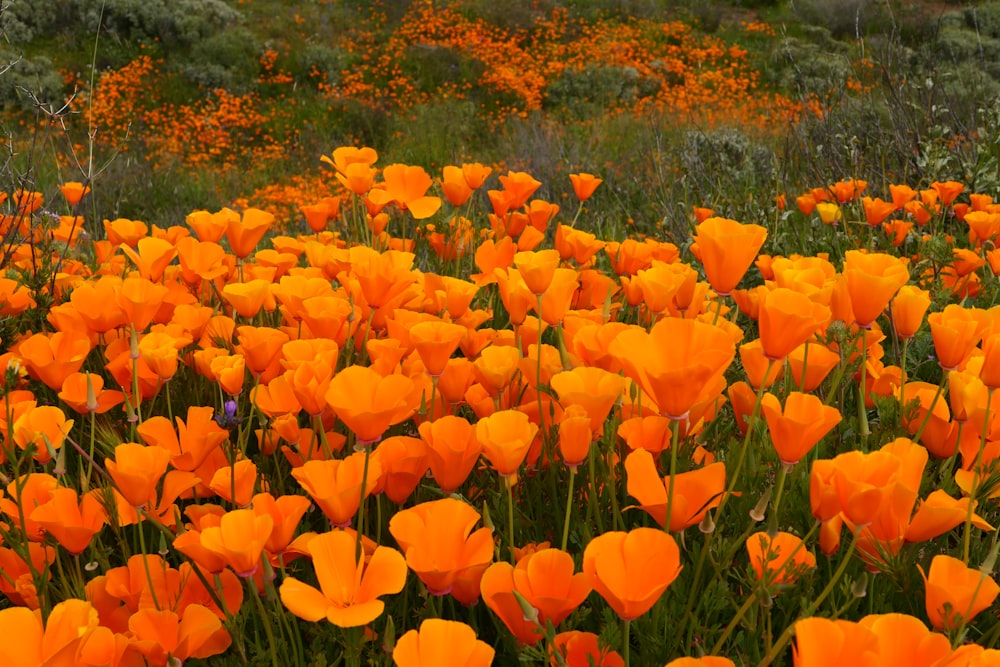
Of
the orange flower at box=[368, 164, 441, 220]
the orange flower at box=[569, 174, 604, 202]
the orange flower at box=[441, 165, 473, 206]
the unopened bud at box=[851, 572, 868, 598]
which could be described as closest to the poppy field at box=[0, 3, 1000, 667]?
the unopened bud at box=[851, 572, 868, 598]

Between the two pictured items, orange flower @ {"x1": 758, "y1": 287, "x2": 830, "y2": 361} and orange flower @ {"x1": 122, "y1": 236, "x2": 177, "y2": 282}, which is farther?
orange flower @ {"x1": 122, "y1": 236, "x2": 177, "y2": 282}

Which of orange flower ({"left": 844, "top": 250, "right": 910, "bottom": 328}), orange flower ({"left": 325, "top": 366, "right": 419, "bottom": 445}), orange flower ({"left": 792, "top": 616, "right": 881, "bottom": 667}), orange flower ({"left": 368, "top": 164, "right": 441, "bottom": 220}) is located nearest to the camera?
orange flower ({"left": 792, "top": 616, "right": 881, "bottom": 667})

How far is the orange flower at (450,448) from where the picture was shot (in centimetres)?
98

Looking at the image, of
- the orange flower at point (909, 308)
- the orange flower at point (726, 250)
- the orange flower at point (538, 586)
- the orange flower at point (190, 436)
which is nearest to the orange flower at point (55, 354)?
the orange flower at point (190, 436)

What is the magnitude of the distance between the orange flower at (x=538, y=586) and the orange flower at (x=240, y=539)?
0.79ft

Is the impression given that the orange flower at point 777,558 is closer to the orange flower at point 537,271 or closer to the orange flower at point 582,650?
the orange flower at point 582,650

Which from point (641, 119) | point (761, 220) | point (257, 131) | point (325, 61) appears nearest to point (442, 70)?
point (325, 61)

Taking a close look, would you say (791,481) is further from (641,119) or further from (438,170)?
(641,119)

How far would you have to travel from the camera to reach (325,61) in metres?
11.8

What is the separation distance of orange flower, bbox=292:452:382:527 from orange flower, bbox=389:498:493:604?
0.08 metres

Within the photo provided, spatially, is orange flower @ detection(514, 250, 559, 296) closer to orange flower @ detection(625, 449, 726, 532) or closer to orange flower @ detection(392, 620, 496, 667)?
orange flower @ detection(625, 449, 726, 532)

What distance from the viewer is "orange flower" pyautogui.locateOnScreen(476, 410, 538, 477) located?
3.04 feet

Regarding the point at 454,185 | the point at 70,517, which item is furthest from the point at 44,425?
the point at 454,185

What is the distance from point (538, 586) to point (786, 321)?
0.44 metres
